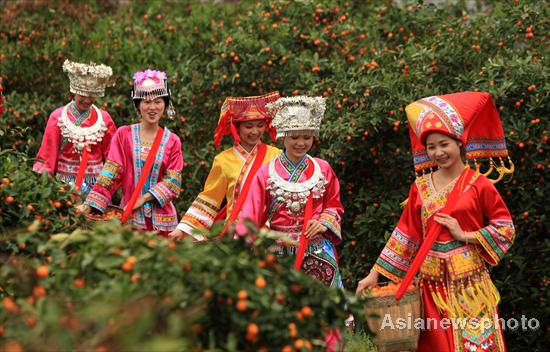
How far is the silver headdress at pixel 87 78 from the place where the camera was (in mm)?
7797

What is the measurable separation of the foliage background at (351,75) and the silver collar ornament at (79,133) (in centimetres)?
42

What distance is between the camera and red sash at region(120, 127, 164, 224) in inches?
274

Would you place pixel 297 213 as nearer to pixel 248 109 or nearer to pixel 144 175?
pixel 248 109

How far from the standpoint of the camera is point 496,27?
8.60 meters

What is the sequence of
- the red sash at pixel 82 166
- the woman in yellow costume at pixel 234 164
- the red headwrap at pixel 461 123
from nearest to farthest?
the red headwrap at pixel 461 123
the woman in yellow costume at pixel 234 164
the red sash at pixel 82 166

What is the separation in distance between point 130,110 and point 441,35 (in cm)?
314

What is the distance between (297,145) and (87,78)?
98.6 inches

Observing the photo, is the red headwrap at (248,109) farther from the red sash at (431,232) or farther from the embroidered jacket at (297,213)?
the red sash at (431,232)

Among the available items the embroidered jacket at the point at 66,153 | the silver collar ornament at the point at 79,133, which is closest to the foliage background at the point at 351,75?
the embroidered jacket at the point at 66,153

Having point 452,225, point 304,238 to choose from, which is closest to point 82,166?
point 304,238

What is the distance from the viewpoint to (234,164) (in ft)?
22.1

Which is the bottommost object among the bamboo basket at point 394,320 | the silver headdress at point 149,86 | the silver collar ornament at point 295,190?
the bamboo basket at point 394,320

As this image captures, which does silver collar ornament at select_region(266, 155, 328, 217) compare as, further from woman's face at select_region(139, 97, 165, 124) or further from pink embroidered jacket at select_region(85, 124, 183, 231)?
woman's face at select_region(139, 97, 165, 124)

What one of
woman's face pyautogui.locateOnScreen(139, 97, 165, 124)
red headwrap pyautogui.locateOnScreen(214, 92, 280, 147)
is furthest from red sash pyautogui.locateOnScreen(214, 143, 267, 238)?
woman's face pyautogui.locateOnScreen(139, 97, 165, 124)
